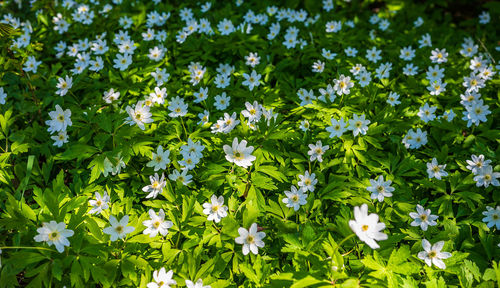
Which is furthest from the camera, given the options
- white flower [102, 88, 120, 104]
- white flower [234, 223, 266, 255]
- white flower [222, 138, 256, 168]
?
white flower [102, 88, 120, 104]

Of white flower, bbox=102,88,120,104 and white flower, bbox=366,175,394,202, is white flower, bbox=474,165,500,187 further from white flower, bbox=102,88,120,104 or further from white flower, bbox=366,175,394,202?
white flower, bbox=102,88,120,104

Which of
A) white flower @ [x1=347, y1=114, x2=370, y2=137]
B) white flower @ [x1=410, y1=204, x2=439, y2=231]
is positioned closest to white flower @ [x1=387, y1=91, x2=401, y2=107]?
white flower @ [x1=347, y1=114, x2=370, y2=137]

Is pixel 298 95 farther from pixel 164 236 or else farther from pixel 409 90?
pixel 164 236

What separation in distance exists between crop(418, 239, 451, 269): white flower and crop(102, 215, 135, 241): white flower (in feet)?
6.26

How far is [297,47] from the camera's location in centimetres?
430

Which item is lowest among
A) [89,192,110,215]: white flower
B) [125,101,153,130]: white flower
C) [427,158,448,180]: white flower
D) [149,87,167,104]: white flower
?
[427,158,448,180]: white flower

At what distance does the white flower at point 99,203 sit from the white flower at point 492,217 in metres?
2.85

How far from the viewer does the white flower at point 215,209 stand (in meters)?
2.51

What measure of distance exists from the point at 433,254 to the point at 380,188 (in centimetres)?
58

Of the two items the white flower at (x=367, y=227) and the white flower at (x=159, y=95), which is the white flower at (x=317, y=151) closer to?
the white flower at (x=367, y=227)

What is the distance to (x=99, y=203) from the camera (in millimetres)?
2670

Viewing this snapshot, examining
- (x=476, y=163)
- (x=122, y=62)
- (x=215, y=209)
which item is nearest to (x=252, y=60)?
(x=122, y=62)

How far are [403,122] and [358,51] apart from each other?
1.32m

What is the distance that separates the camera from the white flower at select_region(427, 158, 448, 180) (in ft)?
9.47
